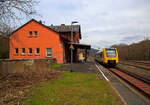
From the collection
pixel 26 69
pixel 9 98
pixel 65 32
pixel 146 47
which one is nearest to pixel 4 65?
pixel 26 69

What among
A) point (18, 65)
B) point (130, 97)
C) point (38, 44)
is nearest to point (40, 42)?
point (38, 44)

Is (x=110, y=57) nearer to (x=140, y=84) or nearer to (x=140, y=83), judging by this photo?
(x=140, y=83)

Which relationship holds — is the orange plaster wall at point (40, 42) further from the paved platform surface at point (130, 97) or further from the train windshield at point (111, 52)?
the paved platform surface at point (130, 97)

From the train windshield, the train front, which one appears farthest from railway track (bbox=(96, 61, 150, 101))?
the train windshield

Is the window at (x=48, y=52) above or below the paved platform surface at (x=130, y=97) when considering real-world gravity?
above

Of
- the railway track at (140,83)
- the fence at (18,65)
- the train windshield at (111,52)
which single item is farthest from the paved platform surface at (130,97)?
the train windshield at (111,52)

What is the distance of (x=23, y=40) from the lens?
953 inches

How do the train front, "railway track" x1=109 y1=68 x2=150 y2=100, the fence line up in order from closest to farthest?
"railway track" x1=109 y1=68 x2=150 y2=100 < the fence < the train front

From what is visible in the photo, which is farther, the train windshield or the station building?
the station building

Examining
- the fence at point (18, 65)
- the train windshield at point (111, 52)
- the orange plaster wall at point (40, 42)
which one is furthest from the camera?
the orange plaster wall at point (40, 42)

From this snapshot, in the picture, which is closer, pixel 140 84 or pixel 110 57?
pixel 140 84

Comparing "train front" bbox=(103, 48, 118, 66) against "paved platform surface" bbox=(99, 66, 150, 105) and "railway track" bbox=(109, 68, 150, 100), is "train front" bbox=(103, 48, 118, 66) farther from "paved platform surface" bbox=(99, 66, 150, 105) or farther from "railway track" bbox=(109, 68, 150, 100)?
"paved platform surface" bbox=(99, 66, 150, 105)

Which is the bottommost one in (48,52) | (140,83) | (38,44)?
(140,83)

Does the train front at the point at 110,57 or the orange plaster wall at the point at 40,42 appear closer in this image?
the train front at the point at 110,57
